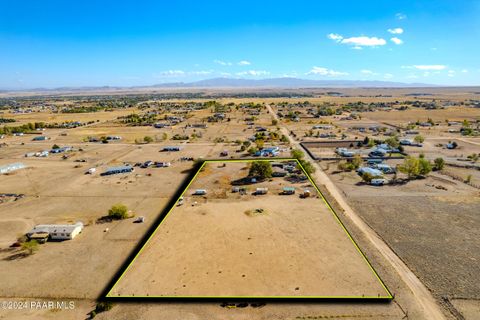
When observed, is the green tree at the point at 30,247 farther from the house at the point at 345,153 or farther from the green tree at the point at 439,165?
the green tree at the point at 439,165

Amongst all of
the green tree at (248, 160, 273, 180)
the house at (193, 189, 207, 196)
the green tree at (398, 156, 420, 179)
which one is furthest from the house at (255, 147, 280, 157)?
the green tree at (398, 156, 420, 179)

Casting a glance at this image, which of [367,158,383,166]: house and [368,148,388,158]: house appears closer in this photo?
[367,158,383,166]: house

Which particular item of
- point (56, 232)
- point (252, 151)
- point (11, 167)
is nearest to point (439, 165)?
point (252, 151)

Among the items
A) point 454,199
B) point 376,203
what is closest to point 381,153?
point 454,199

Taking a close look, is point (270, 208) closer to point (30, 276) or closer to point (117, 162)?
point (30, 276)

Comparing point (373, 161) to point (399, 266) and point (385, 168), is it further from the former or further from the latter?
point (399, 266)

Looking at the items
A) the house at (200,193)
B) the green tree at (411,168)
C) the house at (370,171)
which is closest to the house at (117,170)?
the house at (200,193)

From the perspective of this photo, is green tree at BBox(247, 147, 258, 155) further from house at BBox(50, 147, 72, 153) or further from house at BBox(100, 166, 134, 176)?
house at BBox(50, 147, 72, 153)
